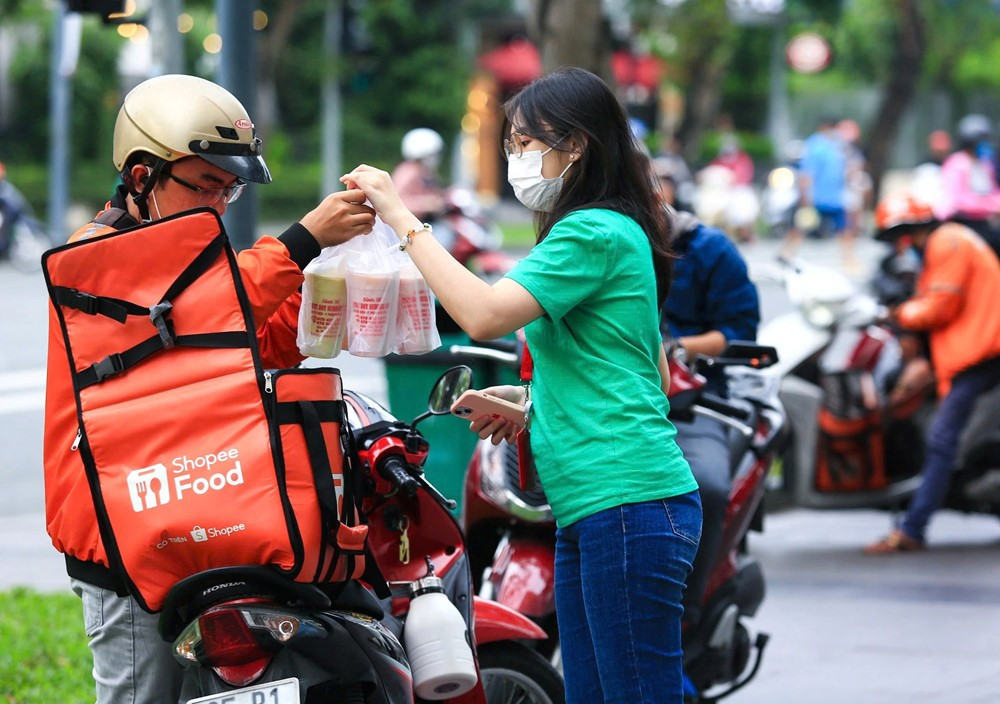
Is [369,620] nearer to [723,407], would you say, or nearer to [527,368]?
[527,368]

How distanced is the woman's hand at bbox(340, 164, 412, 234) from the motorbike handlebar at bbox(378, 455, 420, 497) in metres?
0.63

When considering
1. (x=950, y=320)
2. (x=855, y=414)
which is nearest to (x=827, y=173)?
(x=855, y=414)

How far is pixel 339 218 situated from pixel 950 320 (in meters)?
4.88

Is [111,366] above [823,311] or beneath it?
above

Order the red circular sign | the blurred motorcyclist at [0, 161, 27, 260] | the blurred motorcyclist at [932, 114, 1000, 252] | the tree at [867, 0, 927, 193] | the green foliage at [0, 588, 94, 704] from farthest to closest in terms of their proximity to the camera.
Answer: the red circular sign → the tree at [867, 0, 927, 193] → the blurred motorcyclist at [0, 161, 27, 260] → the blurred motorcyclist at [932, 114, 1000, 252] → the green foliage at [0, 588, 94, 704]

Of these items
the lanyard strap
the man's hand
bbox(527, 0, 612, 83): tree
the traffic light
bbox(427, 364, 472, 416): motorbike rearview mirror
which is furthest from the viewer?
bbox(527, 0, 612, 83): tree

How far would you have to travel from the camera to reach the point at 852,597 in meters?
6.77

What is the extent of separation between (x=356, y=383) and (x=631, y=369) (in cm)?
889

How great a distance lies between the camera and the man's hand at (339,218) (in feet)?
10.0

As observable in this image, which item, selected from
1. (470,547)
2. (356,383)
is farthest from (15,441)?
(470,547)

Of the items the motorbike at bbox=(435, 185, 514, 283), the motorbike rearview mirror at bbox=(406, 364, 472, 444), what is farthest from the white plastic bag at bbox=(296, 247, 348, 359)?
the motorbike at bbox=(435, 185, 514, 283)

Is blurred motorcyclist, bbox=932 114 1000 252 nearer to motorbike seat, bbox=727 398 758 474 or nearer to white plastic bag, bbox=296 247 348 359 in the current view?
motorbike seat, bbox=727 398 758 474

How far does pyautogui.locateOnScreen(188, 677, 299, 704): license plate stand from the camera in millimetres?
2871

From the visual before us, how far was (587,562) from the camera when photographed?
313cm
